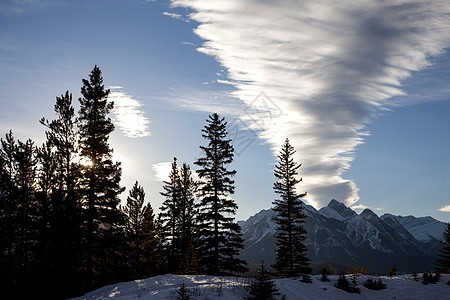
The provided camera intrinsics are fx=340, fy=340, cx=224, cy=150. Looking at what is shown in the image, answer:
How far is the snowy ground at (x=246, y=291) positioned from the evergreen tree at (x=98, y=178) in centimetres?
1027

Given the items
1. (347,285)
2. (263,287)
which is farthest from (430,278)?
(263,287)

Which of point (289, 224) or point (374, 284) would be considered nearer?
point (374, 284)

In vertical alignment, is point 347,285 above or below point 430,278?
below

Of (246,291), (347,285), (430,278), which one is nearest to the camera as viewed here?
(246,291)

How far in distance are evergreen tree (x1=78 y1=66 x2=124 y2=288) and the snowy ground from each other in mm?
10272

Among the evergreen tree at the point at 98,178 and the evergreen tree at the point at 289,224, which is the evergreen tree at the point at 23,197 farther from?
the evergreen tree at the point at 289,224

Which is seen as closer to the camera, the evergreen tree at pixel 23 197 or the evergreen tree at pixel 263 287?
the evergreen tree at pixel 263 287

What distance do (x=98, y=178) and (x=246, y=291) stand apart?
1669 cm

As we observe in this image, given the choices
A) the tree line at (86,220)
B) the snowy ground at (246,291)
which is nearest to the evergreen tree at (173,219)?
the tree line at (86,220)

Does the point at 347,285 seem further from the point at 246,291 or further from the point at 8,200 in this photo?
the point at 8,200

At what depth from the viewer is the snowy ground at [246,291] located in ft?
47.1

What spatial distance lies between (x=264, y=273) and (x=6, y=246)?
23706 mm

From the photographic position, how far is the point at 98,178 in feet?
88.9

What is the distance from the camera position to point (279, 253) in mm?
39875
